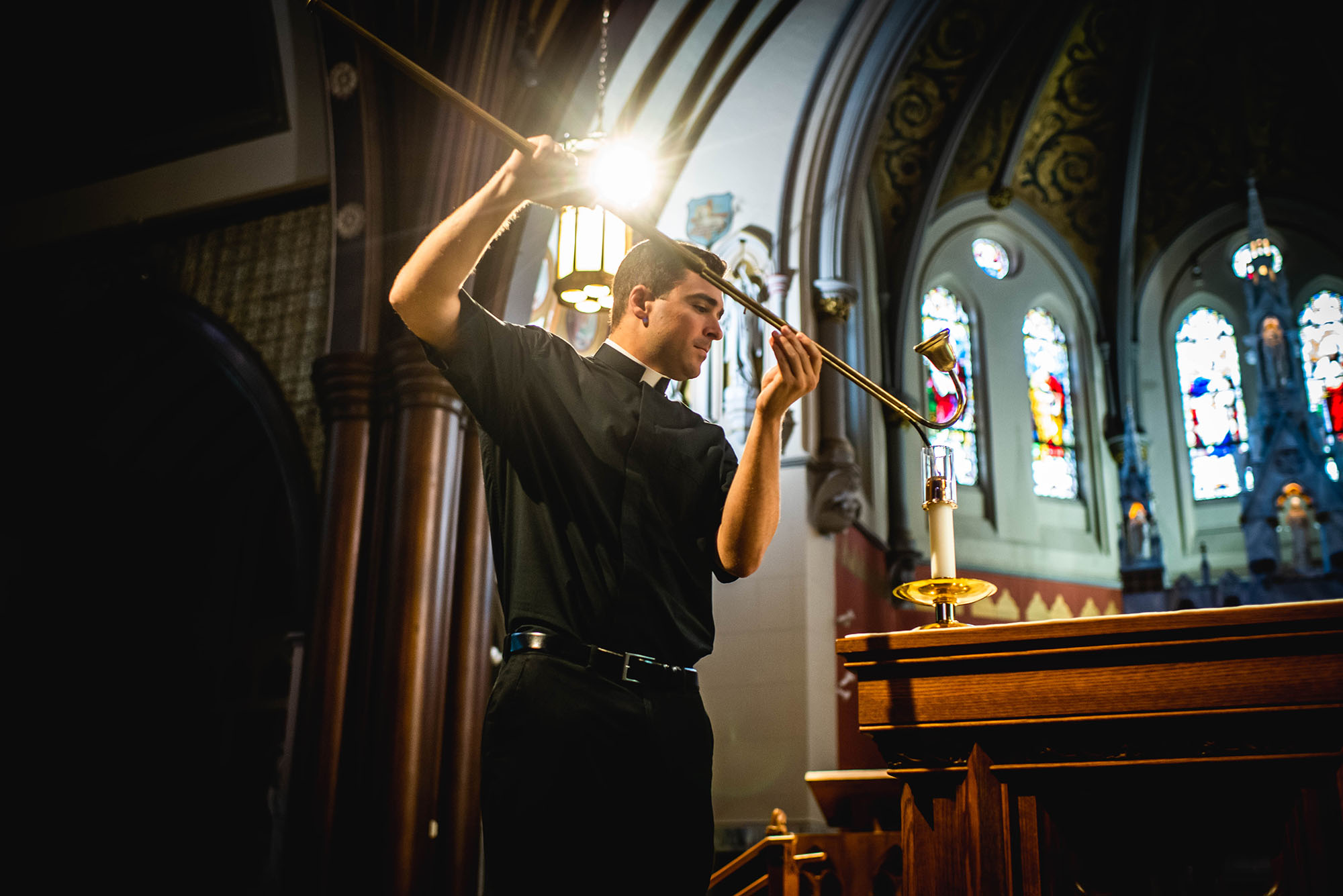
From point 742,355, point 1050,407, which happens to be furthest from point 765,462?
point 1050,407

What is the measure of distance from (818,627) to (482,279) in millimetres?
3008

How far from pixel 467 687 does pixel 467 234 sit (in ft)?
12.0

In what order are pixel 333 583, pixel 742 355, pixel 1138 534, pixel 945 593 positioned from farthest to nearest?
pixel 1138 534 < pixel 742 355 < pixel 333 583 < pixel 945 593

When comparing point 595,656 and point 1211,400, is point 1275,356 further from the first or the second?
point 595,656

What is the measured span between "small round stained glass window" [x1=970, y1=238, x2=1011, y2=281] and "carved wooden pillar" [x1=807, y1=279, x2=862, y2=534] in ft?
17.0

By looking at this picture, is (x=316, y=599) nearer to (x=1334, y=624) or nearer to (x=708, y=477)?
(x=708, y=477)

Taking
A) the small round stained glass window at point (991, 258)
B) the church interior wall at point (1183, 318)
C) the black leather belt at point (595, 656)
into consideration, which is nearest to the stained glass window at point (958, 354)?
the small round stained glass window at point (991, 258)

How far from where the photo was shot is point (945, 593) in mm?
2092

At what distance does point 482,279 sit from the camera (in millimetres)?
5500

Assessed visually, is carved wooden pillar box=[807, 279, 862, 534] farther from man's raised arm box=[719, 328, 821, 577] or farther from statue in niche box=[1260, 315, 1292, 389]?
statue in niche box=[1260, 315, 1292, 389]

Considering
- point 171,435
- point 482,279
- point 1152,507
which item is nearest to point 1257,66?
point 1152,507

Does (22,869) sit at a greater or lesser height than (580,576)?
lesser

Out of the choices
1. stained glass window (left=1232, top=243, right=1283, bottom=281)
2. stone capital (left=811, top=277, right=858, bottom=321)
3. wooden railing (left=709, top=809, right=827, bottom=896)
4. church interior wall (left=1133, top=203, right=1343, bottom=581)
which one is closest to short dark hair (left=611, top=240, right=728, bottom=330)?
wooden railing (left=709, top=809, right=827, bottom=896)

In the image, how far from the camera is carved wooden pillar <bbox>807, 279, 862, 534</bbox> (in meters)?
7.05
